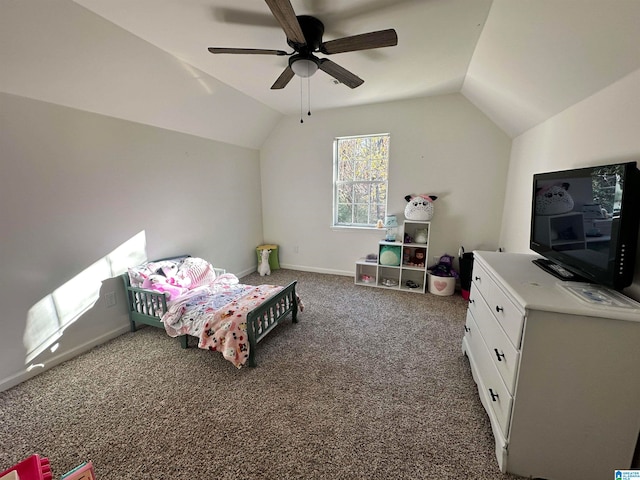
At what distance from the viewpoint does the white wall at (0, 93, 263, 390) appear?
184 centimetres

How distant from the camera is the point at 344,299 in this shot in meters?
3.33

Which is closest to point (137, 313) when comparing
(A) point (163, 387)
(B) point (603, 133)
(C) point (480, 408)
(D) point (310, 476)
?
(A) point (163, 387)

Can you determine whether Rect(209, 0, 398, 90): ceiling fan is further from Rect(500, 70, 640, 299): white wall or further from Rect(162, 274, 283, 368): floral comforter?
Rect(162, 274, 283, 368): floral comforter

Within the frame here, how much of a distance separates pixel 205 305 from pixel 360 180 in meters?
2.76

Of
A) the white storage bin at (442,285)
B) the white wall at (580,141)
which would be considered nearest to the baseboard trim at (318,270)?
the white storage bin at (442,285)

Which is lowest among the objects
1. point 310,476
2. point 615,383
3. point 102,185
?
point 310,476

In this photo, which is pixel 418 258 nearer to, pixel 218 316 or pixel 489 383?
pixel 489 383

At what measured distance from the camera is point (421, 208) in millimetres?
3432

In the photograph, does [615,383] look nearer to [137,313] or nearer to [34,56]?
[137,313]

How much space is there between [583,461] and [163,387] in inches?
95.9

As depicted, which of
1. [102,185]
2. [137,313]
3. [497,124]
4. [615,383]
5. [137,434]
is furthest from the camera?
[497,124]

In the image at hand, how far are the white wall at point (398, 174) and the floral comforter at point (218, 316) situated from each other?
183 cm

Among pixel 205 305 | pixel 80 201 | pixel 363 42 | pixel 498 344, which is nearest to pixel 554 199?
pixel 498 344

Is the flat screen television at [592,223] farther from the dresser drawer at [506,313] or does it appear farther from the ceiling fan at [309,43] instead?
the ceiling fan at [309,43]
